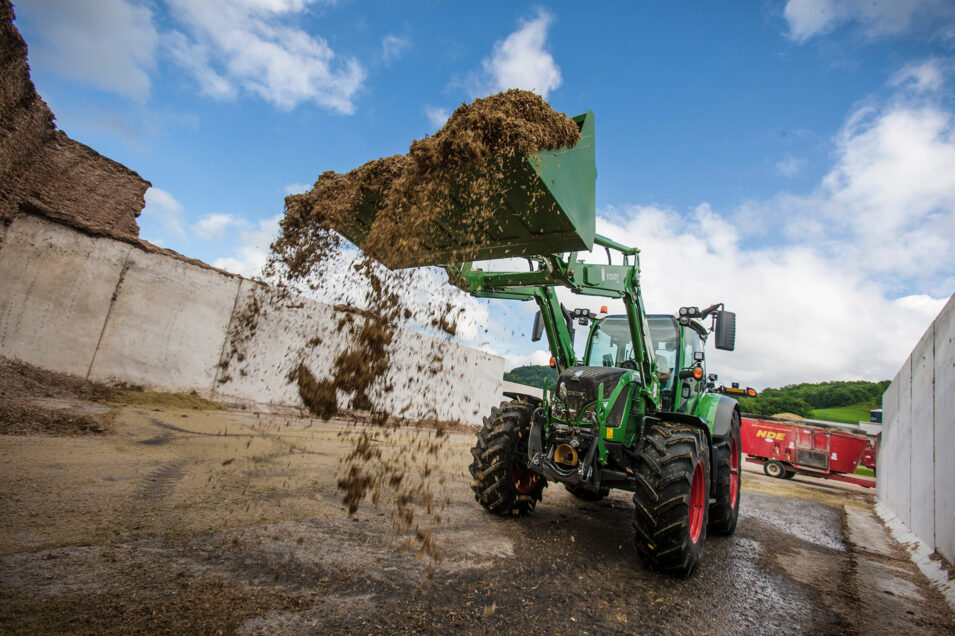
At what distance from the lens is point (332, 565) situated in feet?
Result: 8.00

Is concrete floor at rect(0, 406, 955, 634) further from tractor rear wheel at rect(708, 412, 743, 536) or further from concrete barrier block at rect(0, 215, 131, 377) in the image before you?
concrete barrier block at rect(0, 215, 131, 377)

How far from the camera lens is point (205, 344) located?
8.91 meters

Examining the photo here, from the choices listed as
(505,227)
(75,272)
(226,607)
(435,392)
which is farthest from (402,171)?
(435,392)

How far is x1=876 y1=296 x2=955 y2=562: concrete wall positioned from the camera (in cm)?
389

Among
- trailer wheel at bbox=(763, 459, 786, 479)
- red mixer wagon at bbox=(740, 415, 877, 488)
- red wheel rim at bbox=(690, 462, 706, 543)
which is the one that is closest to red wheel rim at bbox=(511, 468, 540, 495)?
red wheel rim at bbox=(690, 462, 706, 543)

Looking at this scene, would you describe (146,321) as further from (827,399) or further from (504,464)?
(827,399)

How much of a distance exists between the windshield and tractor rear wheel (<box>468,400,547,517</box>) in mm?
1294

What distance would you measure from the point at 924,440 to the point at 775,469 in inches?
410

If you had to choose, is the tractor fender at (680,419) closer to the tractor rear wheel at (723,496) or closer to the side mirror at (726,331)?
the tractor rear wheel at (723,496)

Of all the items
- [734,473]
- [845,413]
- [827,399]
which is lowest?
[734,473]

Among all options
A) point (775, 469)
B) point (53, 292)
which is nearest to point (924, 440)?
point (775, 469)

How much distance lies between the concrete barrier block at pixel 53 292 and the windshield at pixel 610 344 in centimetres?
810

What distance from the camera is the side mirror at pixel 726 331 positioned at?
15.6 ft

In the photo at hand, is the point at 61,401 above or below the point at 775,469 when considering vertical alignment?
below
